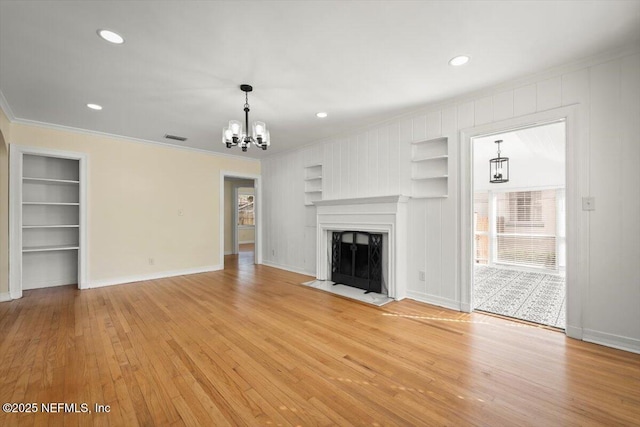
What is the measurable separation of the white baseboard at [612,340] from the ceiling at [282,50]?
2503 mm

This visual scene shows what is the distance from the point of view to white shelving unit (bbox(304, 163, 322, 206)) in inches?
214

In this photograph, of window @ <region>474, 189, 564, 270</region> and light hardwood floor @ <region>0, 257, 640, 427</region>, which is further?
window @ <region>474, 189, 564, 270</region>

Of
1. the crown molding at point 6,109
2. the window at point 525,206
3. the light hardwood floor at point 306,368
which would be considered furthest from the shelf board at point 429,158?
the crown molding at point 6,109

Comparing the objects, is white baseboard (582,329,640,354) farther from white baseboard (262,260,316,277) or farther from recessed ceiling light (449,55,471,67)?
white baseboard (262,260,316,277)

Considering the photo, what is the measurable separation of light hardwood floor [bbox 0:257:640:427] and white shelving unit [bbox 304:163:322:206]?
2503mm

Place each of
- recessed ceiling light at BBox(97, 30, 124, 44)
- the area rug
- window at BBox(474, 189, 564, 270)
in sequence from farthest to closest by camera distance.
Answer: window at BBox(474, 189, 564, 270) → the area rug → recessed ceiling light at BBox(97, 30, 124, 44)

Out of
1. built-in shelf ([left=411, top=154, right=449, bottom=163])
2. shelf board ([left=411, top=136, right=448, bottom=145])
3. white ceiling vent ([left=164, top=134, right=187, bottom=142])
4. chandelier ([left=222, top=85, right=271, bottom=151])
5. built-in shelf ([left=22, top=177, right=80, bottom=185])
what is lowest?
built-in shelf ([left=22, top=177, right=80, bottom=185])

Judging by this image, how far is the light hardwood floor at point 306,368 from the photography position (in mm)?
1646

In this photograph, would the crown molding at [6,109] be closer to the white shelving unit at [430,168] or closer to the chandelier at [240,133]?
the chandelier at [240,133]

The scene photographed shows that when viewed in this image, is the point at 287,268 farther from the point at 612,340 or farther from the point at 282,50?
the point at 612,340

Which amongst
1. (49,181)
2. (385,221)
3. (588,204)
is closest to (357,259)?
(385,221)

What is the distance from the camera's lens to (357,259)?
4.41 m

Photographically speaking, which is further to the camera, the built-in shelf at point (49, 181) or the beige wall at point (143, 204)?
the beige wall at point (143, 204)

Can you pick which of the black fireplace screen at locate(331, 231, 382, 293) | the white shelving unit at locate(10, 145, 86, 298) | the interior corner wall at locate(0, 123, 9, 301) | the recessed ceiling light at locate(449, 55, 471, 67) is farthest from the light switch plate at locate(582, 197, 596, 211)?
the interior corner wall at locate(0, 123, 9, 301)
